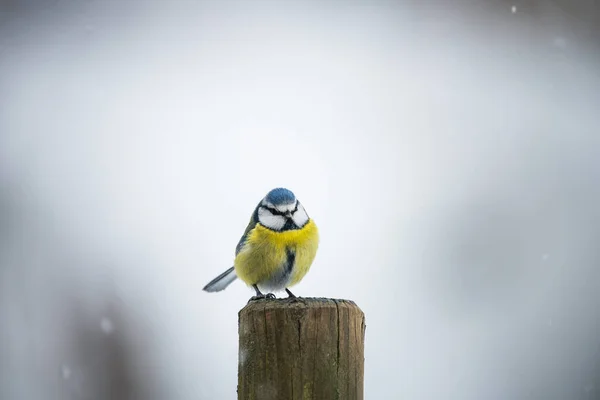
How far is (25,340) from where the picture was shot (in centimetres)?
807

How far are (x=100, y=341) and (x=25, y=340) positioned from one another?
2.83ft

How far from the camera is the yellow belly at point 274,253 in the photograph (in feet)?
12.3

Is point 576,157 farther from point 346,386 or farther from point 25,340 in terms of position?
point 346,386

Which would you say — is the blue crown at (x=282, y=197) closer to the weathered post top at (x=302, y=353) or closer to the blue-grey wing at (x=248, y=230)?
the blue-grey wing at (x=248, y=230)

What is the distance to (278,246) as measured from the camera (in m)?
3.76

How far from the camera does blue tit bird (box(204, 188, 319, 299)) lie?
376cm

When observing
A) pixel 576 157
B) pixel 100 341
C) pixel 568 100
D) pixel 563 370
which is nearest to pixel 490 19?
pixel 576 157

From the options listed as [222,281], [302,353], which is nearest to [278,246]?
[222,281]

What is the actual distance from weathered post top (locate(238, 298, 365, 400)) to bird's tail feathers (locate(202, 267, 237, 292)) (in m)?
2.12

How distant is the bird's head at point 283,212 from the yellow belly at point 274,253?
38mm

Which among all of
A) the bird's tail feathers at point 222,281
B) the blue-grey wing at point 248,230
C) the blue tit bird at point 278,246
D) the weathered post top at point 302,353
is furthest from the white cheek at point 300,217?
the weathered post top at point 302,353

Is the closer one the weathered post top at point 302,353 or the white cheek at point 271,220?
the weathered post top at point 302,353

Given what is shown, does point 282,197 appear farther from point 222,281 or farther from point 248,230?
point 222,281

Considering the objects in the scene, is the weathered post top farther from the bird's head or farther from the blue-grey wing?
the blue-grey wing
